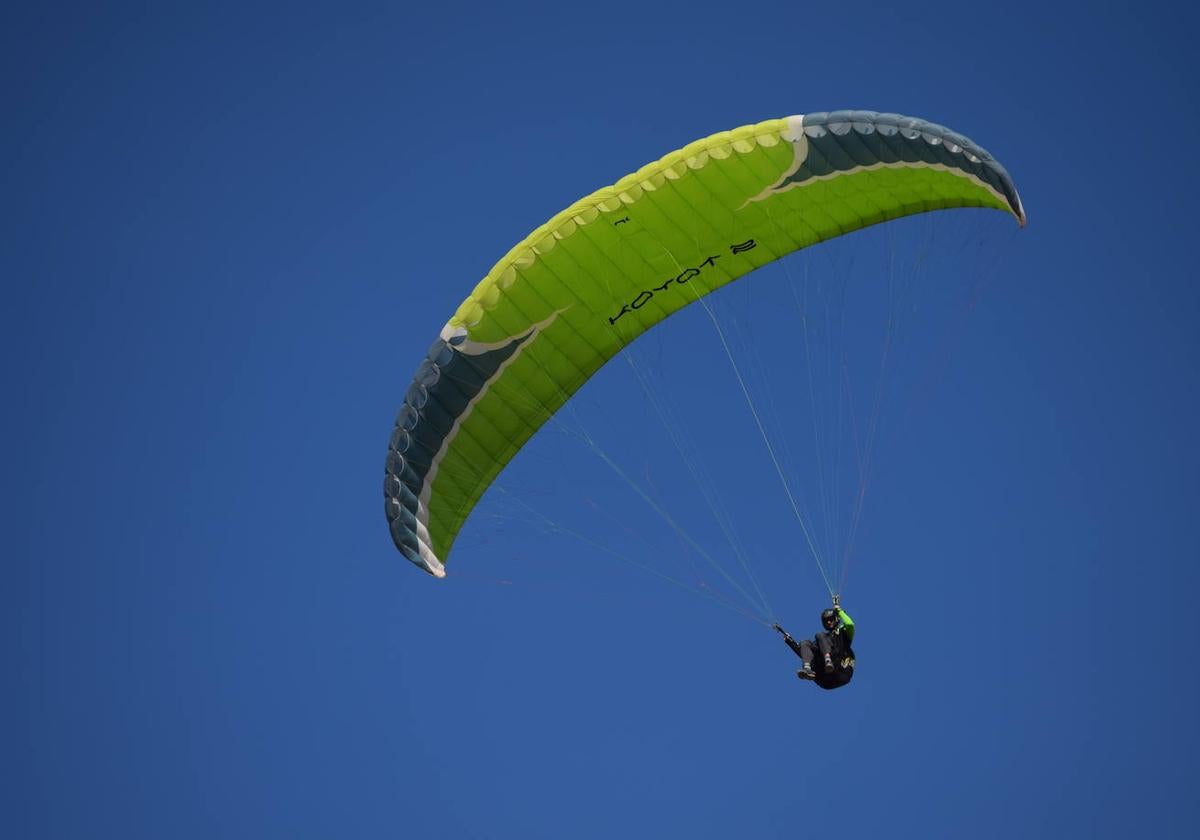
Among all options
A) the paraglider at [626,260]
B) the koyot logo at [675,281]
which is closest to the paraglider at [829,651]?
the paraglider at [626,260]

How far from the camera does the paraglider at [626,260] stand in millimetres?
20391

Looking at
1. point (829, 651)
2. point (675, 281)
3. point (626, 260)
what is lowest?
point (829, 651)

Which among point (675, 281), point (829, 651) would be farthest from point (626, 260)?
point (829, 651)

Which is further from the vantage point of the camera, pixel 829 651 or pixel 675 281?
pixel 675 281

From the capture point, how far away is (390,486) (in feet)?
70.3

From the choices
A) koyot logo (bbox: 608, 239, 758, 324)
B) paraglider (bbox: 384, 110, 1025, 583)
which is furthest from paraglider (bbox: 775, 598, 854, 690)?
koyot logo (bbox: 608, 239, 758, 324)

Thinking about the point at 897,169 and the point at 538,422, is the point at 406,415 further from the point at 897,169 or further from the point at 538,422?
the point at 897,169

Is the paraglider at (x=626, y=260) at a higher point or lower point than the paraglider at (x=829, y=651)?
higher

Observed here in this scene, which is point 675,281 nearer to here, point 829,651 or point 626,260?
point 626,260

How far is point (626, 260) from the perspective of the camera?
835 inches

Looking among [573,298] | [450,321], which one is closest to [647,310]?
[573,298]

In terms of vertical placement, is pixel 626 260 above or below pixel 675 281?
above

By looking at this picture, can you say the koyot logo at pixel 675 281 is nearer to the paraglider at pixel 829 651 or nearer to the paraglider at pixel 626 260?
the paraglider at pixel 626 260

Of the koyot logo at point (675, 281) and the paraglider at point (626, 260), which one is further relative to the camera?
the koyot logo at point (675, 281)
